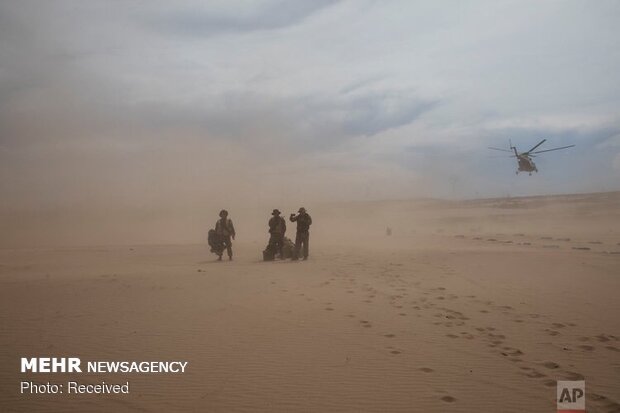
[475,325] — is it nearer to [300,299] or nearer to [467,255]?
[300,299]

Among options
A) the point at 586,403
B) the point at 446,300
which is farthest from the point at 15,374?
the point at 446,300

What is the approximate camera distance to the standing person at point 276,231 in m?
15.2

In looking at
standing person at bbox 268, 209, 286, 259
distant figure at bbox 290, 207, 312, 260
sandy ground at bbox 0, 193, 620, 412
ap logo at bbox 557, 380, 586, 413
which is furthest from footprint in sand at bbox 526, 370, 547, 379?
standing person at bbox 268, 209, 286, 259

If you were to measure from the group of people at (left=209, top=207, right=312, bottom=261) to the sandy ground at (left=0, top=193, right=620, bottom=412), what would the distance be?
3.41 metres

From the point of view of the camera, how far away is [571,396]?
14.1 feet

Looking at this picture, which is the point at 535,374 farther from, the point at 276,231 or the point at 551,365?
the point at 276,231

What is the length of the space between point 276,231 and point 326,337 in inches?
365

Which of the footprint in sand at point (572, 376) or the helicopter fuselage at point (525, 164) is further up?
the helicopter fuselage at point (525, 164)

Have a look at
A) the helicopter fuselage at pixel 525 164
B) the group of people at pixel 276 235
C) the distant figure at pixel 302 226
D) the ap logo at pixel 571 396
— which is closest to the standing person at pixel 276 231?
the group of people at pixel 276 235

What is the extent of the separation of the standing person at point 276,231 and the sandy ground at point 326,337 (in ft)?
11.1

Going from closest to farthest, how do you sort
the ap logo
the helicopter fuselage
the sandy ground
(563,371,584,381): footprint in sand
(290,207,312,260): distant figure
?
the ap logo, the sandy ground, (563,371,584,381): footprint in sand, (290,207,312,260): distant figure, the helicopter fuselage

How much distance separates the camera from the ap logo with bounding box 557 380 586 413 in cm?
411

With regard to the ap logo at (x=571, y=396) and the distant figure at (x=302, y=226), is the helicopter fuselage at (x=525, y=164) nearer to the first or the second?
the distant figure at (x=302, y=226)

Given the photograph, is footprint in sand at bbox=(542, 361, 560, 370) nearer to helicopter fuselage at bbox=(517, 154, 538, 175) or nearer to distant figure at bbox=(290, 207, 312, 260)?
distant figure at bbox=(290, 207, 312, 260)
